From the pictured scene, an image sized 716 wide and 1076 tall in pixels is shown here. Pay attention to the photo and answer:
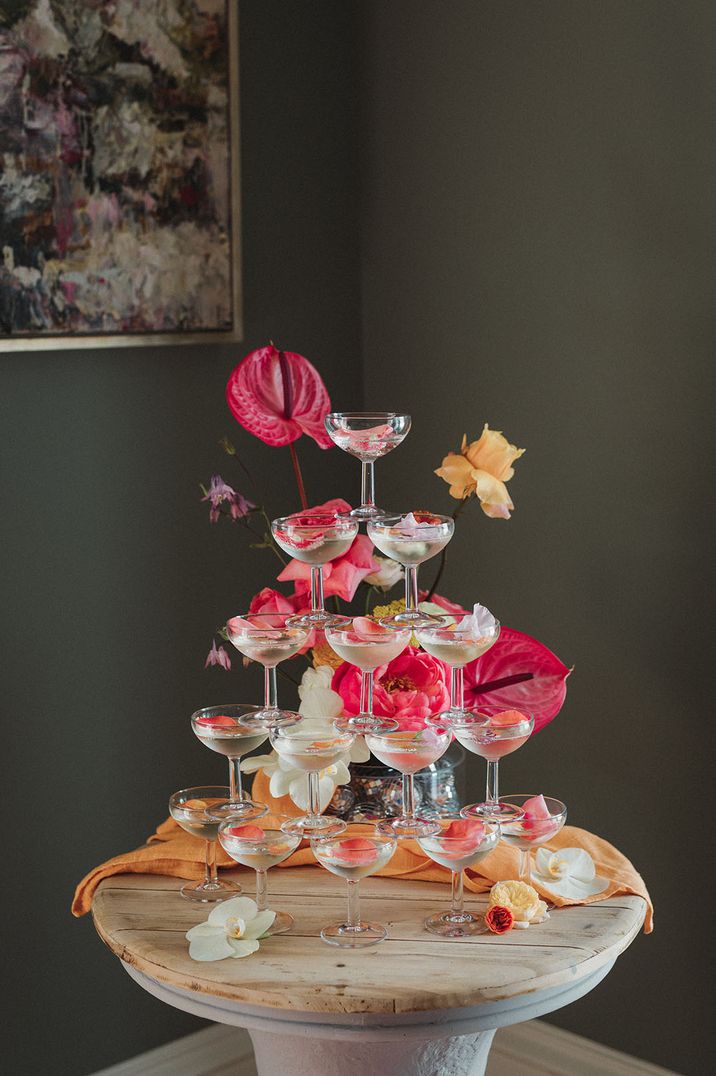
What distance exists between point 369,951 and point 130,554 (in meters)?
1.17

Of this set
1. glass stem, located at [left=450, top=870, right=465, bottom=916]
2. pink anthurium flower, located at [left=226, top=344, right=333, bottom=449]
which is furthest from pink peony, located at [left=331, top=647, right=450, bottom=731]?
pink anthurium flower, located at [left=226, top=344, right=333, bottom=449]

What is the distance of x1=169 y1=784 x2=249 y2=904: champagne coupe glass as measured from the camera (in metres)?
1.57

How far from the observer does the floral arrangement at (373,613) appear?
1649 mm

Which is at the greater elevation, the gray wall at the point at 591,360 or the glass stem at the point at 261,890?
the gray wall at the point at 591,360

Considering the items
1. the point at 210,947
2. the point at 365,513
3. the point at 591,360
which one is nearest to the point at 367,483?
the point at 365,513

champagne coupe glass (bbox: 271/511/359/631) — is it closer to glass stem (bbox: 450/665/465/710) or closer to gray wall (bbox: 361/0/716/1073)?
glass stem (bbox: 450/665/465/710)

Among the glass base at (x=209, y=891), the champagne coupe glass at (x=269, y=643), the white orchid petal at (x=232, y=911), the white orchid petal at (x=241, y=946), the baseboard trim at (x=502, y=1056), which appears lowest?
the baseboard trim at (x=502, y=1056)

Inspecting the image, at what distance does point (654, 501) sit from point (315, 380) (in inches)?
31.5

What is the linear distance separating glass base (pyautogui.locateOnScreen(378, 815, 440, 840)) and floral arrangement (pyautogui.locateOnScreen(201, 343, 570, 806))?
128mm

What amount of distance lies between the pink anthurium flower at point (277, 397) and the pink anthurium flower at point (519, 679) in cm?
39

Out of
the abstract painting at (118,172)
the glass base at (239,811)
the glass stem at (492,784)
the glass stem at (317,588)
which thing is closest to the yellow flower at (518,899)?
the glass stem at (492,784)

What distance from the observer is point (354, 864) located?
1431 mm

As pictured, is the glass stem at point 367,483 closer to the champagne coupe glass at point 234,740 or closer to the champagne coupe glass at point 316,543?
the champagne coupe glass at point 316,543

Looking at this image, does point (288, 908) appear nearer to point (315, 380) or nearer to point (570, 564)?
point (315, 380)
